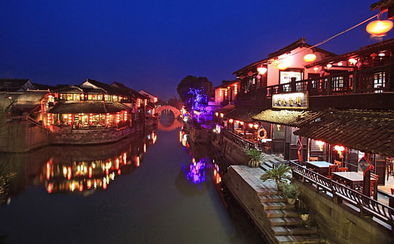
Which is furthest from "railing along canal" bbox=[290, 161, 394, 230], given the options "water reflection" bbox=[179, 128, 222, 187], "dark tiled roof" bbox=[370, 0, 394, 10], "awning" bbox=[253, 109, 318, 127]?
"water reflection" bbox=[179, 128, 222, 187]

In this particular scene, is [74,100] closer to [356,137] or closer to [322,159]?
[322,159]

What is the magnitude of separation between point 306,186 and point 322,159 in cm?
529

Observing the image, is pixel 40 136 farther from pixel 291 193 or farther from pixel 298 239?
pixel 298 239

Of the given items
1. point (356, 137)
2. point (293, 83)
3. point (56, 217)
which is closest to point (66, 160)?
point (56, 217)

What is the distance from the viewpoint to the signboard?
558 inches

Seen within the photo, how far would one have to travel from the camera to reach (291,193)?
1059 centimetres

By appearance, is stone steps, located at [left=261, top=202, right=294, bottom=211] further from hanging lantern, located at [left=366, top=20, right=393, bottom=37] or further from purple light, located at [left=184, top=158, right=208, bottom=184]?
purple light, located at [left=184, top=158, right=208, bottom=184]

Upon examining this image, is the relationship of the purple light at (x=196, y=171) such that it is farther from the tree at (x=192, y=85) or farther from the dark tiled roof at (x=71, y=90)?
the tree at (x=192, y=85)

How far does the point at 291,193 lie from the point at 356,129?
376cm

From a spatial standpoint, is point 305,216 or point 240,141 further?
point 240,141

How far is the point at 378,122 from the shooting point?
28.1 feet

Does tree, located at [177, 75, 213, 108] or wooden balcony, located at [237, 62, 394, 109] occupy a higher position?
tree, located at [177, 75, 213, 108]

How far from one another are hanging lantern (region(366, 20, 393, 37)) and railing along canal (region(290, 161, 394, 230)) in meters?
5.25

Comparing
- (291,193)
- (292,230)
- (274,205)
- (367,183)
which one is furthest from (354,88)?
(292,230)
